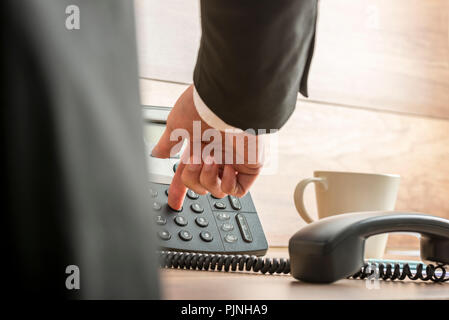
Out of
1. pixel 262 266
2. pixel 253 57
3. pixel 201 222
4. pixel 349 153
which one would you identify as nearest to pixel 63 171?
pixel 253 57

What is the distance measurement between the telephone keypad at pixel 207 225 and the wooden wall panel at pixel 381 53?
406 millimetres

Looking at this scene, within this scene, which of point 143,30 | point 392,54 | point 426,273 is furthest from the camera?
point 392,54

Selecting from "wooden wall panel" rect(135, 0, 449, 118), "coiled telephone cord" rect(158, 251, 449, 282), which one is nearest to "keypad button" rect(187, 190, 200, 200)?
"coiled telephone cord" rect(158, 251, 449, 282)

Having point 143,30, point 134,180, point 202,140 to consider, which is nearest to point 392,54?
point 143,30

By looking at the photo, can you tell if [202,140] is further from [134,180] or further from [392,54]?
[392,54]

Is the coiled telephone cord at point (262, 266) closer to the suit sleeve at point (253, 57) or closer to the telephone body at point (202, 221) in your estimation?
the telephone body at point (202, 221)

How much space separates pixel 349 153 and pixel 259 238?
588 millimetres

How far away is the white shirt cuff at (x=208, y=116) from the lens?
1.92 ft

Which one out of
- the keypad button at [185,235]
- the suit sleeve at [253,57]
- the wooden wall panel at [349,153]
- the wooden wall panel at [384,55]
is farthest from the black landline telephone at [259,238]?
the wooden wall panel at [384,55]

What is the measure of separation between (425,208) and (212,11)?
3.49 ft

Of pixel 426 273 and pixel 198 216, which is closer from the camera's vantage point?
pixel 426 273

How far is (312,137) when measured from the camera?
4.03ft

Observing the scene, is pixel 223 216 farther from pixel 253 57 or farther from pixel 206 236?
pixel 253 57

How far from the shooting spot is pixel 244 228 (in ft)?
2.51
